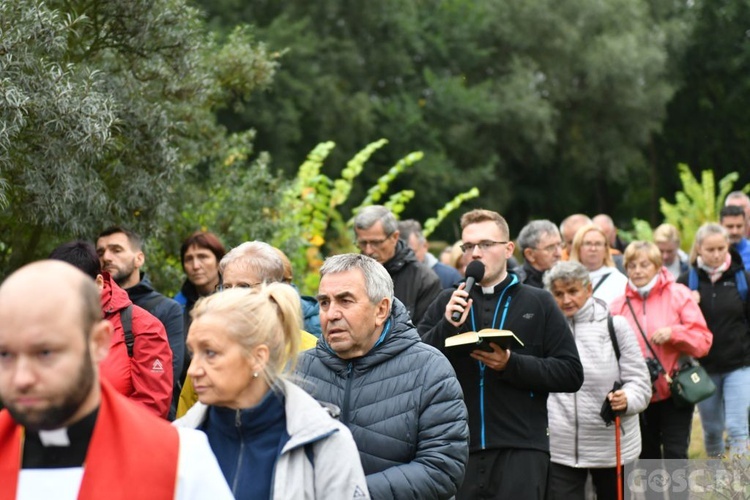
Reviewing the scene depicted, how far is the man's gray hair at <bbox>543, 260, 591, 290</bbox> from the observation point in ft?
26.0

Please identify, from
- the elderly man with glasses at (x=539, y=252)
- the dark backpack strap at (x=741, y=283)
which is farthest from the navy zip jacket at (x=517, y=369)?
the dark backpack strap at (x=741, y=283)

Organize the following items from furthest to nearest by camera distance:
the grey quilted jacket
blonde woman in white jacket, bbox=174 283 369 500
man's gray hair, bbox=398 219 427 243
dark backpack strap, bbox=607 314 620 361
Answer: man's gray hair, bbox=398 219 427 243, dark backpack strap, bbox=607 314 620 361, the grey quilted jacket, blonde woman in white jacket, bbox=174 283 369 500

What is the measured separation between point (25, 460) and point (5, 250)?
7007 mm

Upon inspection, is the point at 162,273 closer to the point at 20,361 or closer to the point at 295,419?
the point at 295,419

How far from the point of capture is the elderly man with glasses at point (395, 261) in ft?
28.1

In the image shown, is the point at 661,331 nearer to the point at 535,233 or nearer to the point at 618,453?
the point at 535,233

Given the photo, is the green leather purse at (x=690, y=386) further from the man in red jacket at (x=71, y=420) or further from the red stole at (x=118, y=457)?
the red stole at (x=118, y=457)

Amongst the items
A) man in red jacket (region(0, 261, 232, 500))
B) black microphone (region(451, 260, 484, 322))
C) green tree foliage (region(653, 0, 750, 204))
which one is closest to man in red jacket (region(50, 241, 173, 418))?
black microphone (region(451, 260, 484, 322))

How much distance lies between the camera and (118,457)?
8.74 feet

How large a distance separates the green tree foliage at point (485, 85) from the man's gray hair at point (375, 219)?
972 inches

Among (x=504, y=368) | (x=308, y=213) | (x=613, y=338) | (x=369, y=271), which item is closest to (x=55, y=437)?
(x=369, y=271)

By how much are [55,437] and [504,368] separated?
398cm

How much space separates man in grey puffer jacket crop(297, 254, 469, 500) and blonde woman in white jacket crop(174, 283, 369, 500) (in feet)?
2.82

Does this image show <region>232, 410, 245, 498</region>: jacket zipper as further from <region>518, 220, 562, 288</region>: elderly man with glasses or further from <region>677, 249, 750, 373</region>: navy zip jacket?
<region>677, 249, 750, 373</region>: navy zip jacket
